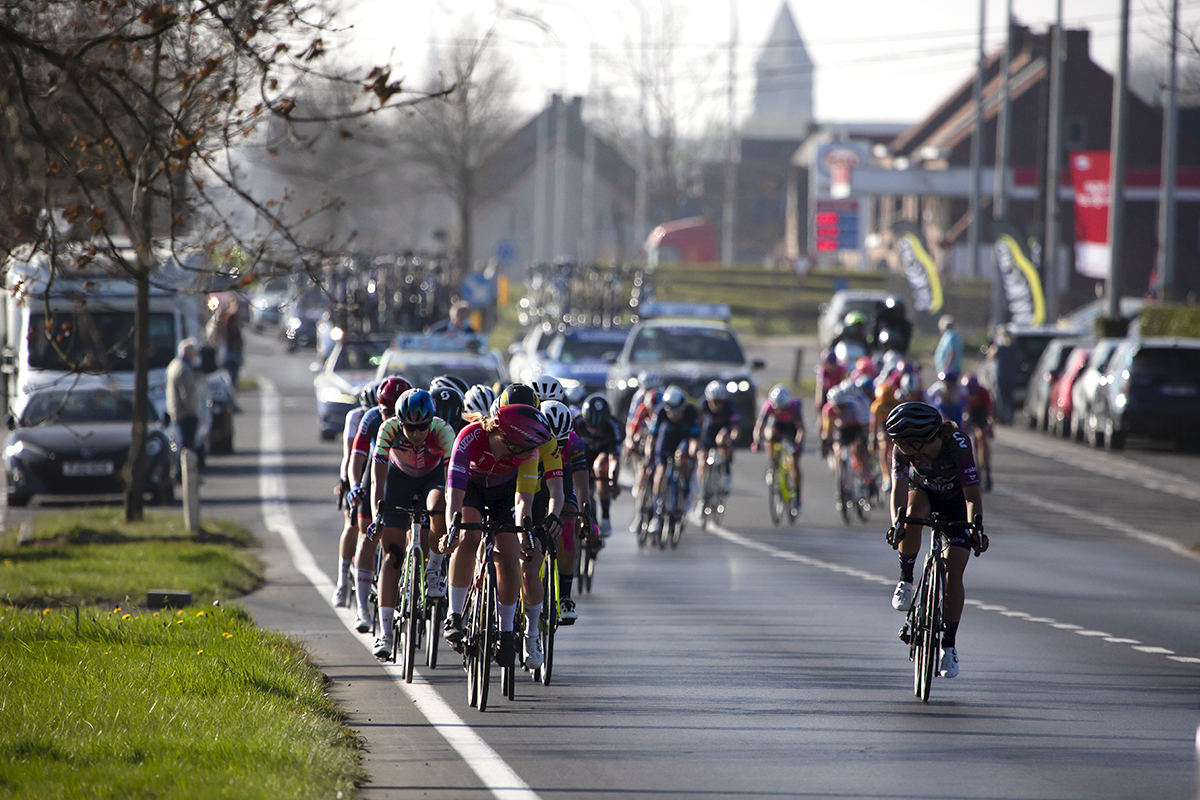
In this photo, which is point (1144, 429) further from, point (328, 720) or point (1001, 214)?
point (328, 720)

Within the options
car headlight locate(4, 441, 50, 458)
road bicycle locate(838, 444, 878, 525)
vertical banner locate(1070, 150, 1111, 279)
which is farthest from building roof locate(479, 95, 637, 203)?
road bicycle locate(838, 444, 878, 525)

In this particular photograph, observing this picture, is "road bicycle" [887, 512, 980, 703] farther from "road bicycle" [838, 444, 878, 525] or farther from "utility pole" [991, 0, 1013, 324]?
"utility pole" [991, 0, 1013, 324]

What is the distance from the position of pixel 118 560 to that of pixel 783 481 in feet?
25.6

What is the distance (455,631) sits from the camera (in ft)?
28.6

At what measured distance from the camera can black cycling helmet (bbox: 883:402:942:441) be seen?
29.3 feet

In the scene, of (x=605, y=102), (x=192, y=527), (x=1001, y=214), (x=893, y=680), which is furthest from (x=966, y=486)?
(x=605, y=102)

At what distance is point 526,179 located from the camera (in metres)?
94.3

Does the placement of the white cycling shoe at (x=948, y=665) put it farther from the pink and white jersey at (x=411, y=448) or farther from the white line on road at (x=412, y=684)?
the pink and white jersey at (x=411, y=448)

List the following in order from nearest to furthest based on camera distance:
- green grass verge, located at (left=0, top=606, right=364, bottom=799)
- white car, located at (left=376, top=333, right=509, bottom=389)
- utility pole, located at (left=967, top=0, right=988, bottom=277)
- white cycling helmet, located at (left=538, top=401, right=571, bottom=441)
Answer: green grass verge, located at (left=0, top=606, right=364, bottom=799)
white cycling helmet, located at (left=538, top=401, right=571, bottom=441)
white car, located at (left=376, top=333, right=509, bottom=389)
utility pole, located at (left=967, top=0, right=988, bottom=277)

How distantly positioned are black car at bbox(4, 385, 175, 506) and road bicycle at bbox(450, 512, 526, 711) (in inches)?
459

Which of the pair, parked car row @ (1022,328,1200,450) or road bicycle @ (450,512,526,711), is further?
parked car row @ (1022,328,1200,450)

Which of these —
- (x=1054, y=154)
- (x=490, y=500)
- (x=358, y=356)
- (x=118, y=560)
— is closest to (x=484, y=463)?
(x=490, y=500)

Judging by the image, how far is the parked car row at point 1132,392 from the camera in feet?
86.8

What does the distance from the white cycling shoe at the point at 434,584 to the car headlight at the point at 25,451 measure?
1142 cm
